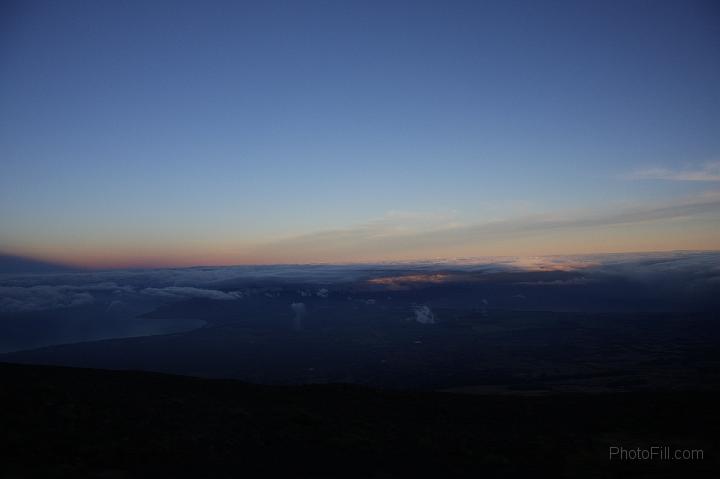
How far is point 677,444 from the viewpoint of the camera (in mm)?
18953

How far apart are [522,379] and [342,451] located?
113 m

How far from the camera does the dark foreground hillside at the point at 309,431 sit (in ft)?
50.6

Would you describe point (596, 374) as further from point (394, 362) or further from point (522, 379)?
point (394, 362)

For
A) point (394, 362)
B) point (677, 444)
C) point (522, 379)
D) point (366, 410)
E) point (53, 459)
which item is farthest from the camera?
point (394, 362)

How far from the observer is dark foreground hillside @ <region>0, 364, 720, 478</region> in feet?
50.6

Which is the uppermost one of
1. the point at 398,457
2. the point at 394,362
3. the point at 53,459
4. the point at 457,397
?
the point at 53,459

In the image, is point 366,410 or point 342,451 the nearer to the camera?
point 342,451

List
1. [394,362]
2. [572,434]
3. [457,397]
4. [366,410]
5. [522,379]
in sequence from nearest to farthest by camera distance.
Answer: [572,434], [366,410], [457,397], [522,379], [394,362]

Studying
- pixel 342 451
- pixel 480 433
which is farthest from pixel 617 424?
pixel 342 451

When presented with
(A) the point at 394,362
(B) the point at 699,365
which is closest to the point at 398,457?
(A) the point at 394,362

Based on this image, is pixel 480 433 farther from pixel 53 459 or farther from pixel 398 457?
pixel 53 459

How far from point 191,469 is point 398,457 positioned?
28.6ft

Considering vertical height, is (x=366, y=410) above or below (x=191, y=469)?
below

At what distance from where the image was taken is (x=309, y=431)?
1981 cm
